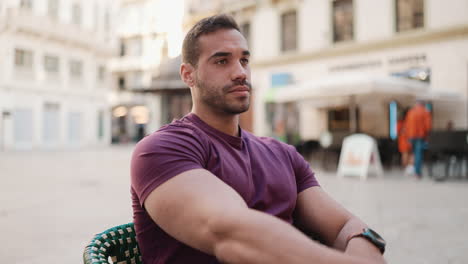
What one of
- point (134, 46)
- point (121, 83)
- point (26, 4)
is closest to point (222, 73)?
point (26, 4)

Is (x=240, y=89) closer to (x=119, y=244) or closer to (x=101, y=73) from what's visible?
(x=119, y=244)

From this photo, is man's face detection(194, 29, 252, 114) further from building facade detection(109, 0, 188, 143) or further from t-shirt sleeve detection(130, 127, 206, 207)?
building facade detection(109, 0, 188, 143)

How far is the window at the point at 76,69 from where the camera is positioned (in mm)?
29688

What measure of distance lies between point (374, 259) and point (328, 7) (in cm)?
1796

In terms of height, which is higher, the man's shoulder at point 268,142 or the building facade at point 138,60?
the building facade at point 138,60

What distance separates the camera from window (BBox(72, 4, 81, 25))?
29.4 m

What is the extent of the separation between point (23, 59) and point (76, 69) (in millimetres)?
4744

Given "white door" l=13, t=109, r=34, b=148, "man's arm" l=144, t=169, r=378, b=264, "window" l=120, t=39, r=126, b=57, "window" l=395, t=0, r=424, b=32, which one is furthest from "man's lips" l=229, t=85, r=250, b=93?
"window" l=120, t=39, r=126, b=57

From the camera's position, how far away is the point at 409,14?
15438 millimetres

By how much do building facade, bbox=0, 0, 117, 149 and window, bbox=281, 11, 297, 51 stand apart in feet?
55.0

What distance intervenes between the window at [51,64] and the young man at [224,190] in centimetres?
2911

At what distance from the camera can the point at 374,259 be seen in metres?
1.26

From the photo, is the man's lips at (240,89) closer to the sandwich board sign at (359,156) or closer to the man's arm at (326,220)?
the man's arm at (326,220)

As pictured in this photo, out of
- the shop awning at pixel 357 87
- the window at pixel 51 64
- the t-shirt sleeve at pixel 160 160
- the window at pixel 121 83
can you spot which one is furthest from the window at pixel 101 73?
the t-shirt sleeve at pixel 160 160
